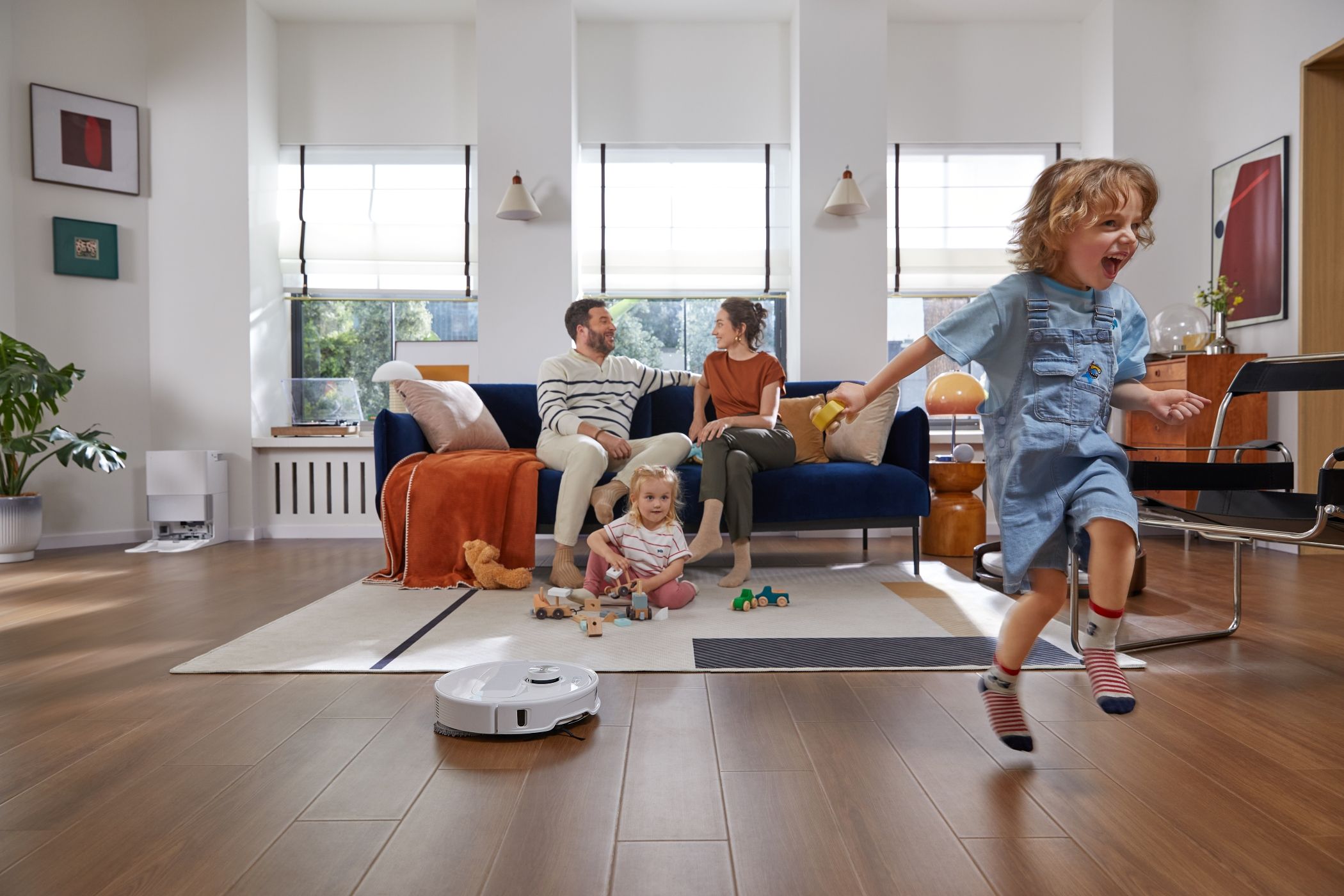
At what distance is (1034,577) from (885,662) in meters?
0.66

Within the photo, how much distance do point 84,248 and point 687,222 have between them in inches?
128

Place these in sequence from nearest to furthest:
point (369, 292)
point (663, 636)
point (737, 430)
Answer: point (663, 636)
point (737, 430)
point (369, 292)

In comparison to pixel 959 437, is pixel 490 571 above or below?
below

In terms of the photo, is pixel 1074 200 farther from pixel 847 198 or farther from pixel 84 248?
pixel 84 248

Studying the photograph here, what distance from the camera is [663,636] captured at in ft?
7.77

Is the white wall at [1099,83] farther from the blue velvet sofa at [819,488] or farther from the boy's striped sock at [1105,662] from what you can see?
the boy's striped sock at [1105,662]

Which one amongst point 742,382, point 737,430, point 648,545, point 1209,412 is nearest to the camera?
point 648,545

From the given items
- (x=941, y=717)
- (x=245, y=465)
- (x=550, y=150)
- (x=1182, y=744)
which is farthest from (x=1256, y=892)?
(x=245, y=465)

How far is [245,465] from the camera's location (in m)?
4.73

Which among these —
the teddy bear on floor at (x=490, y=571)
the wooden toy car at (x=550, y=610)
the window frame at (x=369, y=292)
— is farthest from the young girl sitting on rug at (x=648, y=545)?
the window frame at (x=369, y=292)

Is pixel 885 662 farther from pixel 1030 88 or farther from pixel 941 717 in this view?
pixel 1030 88

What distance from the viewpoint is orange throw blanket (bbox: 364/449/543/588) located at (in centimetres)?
319

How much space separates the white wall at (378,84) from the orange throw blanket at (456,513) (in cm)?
273

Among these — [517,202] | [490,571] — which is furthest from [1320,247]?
[490,571]
